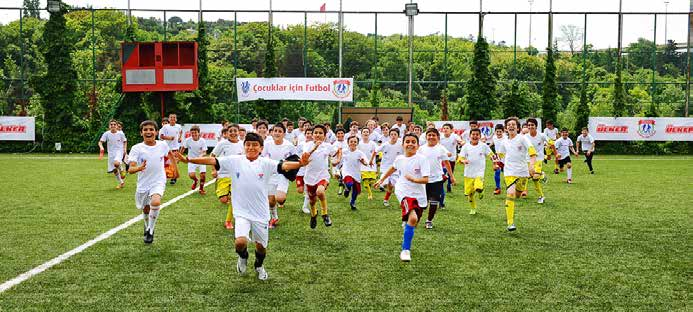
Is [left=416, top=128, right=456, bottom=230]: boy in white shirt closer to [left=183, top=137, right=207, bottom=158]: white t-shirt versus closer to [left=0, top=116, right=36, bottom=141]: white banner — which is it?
[left=183, top=137, right=207, bottom=158]: white t-shirt

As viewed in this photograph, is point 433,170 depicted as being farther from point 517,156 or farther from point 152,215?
point 152,215

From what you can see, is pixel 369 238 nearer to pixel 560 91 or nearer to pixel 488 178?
pixel 488 178

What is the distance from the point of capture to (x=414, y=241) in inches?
397

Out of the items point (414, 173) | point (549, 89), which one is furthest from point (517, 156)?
point (549, 89)

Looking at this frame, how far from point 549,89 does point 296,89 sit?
14.6 meters

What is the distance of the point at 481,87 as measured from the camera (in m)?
38.6

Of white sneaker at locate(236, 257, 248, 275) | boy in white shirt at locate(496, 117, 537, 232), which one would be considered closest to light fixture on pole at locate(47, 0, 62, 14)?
boy in white shirt at locate(496, 117, 537, 232)

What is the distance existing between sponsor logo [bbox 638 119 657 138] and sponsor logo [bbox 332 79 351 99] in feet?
50.6

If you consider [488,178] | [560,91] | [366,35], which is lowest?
[488,178]

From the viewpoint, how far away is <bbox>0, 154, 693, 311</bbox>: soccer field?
6.69 metres

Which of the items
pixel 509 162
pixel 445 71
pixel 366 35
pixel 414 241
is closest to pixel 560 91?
pixel 445 71

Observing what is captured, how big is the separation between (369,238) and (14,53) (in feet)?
167

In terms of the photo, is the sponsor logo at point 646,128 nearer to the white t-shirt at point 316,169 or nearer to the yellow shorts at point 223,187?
the white t-shirt at point 316,169

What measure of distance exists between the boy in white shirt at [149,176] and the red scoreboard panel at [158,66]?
22611 mm
